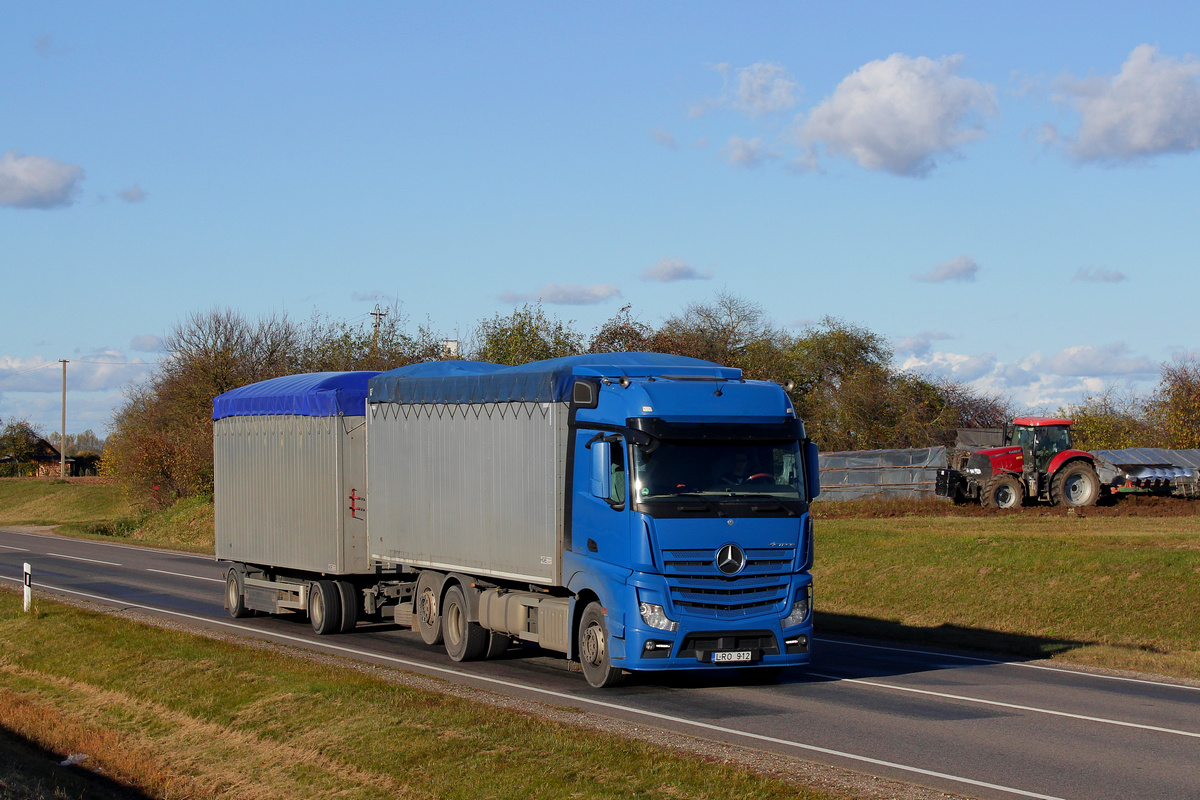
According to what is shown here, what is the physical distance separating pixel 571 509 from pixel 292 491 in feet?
23.5

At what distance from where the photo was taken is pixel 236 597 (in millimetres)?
21969

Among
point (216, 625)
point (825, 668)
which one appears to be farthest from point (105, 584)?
point (825, 668)

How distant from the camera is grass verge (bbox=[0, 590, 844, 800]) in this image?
9.45 m

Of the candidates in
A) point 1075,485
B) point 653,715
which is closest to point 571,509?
point 653,715

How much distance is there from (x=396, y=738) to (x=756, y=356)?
6086cm

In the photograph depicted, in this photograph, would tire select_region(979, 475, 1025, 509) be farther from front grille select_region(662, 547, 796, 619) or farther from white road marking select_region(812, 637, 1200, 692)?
front grille select_region(662, 547, 796, 619)

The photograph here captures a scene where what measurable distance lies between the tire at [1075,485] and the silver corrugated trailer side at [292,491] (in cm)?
2411

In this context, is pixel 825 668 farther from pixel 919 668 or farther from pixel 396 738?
pixel 396 738

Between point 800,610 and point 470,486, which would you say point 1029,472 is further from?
point 470,486

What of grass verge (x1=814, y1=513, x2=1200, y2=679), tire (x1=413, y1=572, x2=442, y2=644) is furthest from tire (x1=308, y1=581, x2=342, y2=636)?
grass verge (x1=814, y1=513, x2=1200, y2=679)

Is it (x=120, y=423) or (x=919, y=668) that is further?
(x=120, y=423)

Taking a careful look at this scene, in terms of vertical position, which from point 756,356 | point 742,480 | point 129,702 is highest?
point 756,356

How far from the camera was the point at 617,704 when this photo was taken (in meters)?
12.7

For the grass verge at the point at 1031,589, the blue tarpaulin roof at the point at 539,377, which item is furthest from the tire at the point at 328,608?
the grass verge at the point at 1031,589
